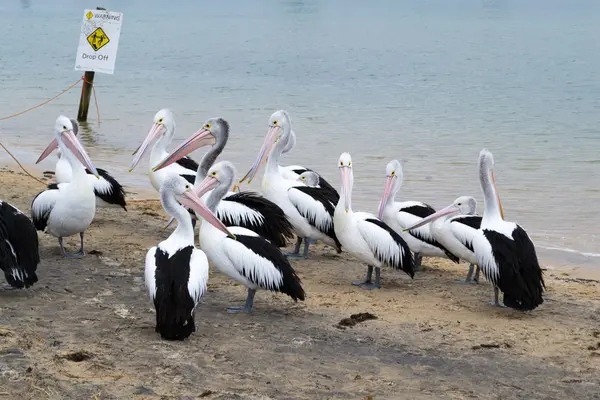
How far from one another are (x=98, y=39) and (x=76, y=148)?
5.35 metres

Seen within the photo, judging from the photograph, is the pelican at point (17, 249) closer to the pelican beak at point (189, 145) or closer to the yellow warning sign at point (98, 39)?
the pelican beak at point (189, 145)

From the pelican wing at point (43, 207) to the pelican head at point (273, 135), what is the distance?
193 centimetres

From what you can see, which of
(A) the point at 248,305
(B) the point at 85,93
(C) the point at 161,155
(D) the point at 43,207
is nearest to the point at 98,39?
(B) the point at 85,93

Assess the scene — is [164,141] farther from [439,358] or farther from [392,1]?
[392,1]

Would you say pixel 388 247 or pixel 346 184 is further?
pixel 346 184

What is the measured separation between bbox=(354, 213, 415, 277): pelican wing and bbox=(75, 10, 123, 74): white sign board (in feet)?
21.5

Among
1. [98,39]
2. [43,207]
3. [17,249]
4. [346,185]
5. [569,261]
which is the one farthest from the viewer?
[98,39]

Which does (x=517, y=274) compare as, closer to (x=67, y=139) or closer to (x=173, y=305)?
(x=173, y=305)

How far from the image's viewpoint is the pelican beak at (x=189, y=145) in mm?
7746

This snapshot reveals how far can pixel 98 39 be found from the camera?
38.9 feet

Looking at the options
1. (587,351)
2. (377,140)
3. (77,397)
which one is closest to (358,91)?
(377,140)

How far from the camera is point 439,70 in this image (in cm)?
2241

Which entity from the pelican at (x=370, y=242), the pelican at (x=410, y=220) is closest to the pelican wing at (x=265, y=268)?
the pelican at (x=370, y=242)

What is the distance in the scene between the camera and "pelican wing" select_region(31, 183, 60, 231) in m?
6.38
